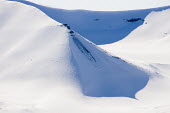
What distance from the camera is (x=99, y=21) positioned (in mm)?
81312

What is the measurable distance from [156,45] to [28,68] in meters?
35.7

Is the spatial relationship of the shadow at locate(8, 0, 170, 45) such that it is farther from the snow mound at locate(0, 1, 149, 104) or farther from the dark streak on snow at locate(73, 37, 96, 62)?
the dark streak on snow at locate(73, 37, 96, 62)

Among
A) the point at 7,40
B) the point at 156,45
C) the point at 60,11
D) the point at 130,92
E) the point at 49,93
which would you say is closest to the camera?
the point at 49,93

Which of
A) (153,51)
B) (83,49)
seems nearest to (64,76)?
(83,49)

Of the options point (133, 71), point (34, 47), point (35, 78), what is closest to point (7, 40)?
point (34, 47)

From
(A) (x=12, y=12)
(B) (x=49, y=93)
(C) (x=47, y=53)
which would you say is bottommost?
(B) (x=49, y=93)

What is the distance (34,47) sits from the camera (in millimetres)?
41094

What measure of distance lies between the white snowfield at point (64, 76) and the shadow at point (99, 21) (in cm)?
2781

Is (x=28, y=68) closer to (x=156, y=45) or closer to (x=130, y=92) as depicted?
(x=130, y=92)

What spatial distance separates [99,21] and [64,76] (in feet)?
157

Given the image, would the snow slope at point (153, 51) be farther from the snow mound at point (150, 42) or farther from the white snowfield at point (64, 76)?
the white snowfield at point (64, 76)

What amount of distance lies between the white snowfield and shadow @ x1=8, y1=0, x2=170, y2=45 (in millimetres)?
27811

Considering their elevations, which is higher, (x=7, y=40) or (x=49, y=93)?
(x=7, y=40)

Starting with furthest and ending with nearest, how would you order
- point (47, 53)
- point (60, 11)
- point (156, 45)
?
point (60, 11) → point (156, 45) → point (47, 53)
